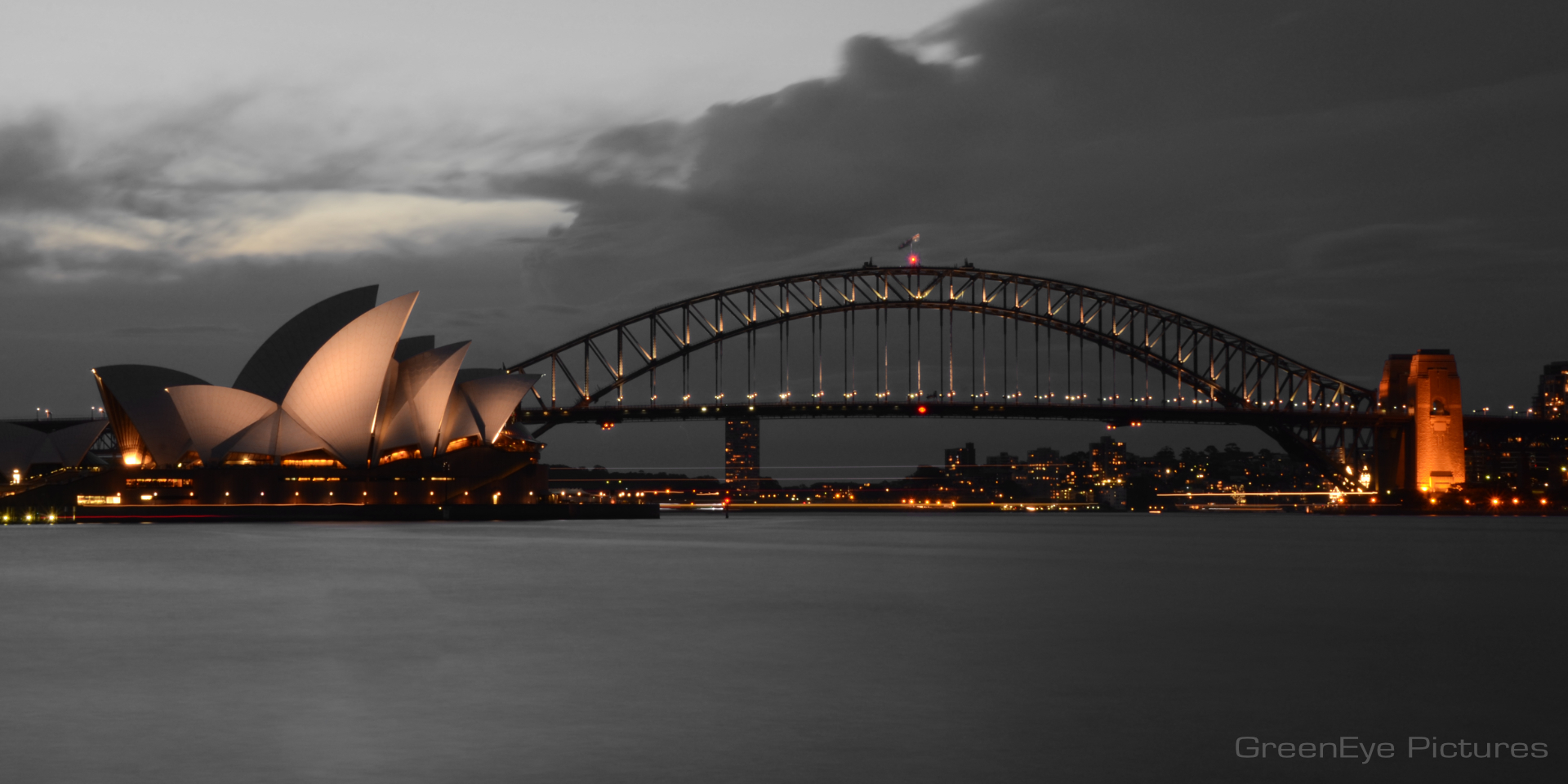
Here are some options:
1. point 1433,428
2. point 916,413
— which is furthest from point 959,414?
point 1433,428

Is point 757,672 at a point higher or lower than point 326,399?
lower

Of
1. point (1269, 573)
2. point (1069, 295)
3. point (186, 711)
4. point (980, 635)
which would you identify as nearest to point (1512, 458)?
point (1069, 295)

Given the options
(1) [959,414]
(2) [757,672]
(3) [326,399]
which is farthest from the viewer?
(1) [959,414]

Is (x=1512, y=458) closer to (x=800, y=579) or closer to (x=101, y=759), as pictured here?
(x=800, y=579)

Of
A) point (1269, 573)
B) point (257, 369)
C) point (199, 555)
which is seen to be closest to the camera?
point (1269, 573)

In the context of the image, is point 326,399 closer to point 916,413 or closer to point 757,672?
point 916,413

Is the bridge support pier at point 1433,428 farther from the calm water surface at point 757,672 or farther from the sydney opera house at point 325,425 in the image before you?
the calm water surface at point 757,672

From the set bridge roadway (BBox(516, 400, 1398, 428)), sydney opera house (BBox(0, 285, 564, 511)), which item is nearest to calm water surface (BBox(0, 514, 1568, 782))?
sydney opera house (BBox(0, 285, 564, 511))
